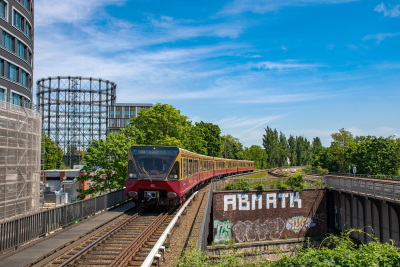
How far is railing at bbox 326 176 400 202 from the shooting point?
19797 mm

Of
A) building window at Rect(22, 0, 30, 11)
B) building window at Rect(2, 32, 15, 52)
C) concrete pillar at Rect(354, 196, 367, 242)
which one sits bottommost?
concrete pillar at Rect(354, 196, 367, 242)

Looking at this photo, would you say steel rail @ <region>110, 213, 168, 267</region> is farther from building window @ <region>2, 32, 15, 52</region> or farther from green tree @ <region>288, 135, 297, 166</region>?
green tree @ <region>288, 135, 297, 166</region>

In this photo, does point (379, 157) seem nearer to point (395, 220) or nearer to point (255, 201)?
point (395, 220)

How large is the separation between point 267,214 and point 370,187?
8.52 meters

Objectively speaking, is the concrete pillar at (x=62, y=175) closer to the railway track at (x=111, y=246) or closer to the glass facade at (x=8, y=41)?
Result: the glass facade at (x=8, y=41)

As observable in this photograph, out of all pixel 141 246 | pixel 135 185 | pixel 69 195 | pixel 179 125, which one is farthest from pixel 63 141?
pixel 141 246

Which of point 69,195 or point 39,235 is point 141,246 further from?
point 69,195

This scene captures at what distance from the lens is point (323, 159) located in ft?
189

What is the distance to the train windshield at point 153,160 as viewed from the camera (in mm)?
15184

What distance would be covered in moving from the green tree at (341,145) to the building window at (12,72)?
47.1 m

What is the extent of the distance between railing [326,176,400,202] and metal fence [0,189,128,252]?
17.7 m

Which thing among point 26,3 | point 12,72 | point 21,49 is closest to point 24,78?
point 12,72

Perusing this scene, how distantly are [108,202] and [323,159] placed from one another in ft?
161

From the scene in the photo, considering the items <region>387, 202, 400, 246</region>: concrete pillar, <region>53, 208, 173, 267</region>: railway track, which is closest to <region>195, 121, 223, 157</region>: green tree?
<region>387, 202, 400, 246</region>: concrete pillar
